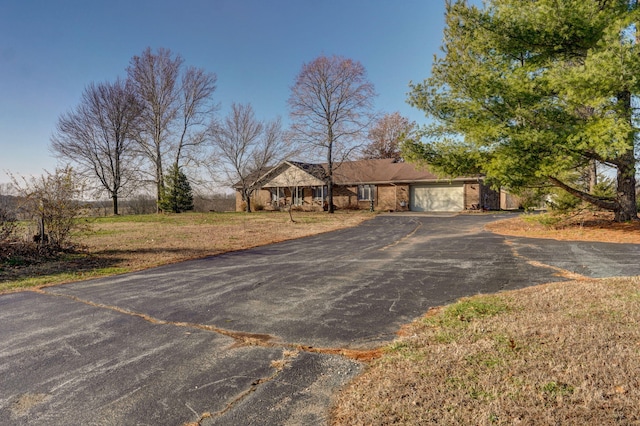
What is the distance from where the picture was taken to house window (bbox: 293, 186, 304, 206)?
34.4m

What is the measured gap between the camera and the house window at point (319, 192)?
33.7 m

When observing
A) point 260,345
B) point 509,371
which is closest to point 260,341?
point 260,345

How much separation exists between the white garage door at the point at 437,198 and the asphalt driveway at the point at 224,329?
64.7 ft

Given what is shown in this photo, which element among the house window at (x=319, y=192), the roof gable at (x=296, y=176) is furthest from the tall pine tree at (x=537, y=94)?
the house window at (x=319, y=192)

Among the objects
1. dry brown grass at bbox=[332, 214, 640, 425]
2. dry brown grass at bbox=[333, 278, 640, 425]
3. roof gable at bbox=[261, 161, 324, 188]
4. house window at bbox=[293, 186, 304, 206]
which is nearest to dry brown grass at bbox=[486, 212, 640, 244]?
dry brown grass at bbox=[332, 214, 640, 425]

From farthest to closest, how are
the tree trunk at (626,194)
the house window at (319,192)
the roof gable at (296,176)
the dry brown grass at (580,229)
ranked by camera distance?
the house window at (319,192), the roof gable at (296,176), the tree trunk at (626,194), the dry brown grass at (580,229)

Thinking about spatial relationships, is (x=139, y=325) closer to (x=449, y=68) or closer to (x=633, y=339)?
(x=633, y=339)

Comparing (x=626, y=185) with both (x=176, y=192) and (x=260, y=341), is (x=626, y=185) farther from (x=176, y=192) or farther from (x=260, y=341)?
(x=176, y=192)

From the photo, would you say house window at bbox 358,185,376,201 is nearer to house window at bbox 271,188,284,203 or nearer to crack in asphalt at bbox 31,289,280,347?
house window at bbox 271,188,284,203

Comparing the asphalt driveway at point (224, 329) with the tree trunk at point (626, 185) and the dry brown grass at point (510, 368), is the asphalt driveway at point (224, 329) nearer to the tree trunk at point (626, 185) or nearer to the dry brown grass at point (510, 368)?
the dry brown grass at point (510, 368)

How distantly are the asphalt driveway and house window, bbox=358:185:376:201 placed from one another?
76.0 ft

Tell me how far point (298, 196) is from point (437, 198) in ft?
41.3

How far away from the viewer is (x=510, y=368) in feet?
9.39

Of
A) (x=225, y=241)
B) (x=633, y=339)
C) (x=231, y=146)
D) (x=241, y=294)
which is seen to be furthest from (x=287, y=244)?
(x=231, y=146)
